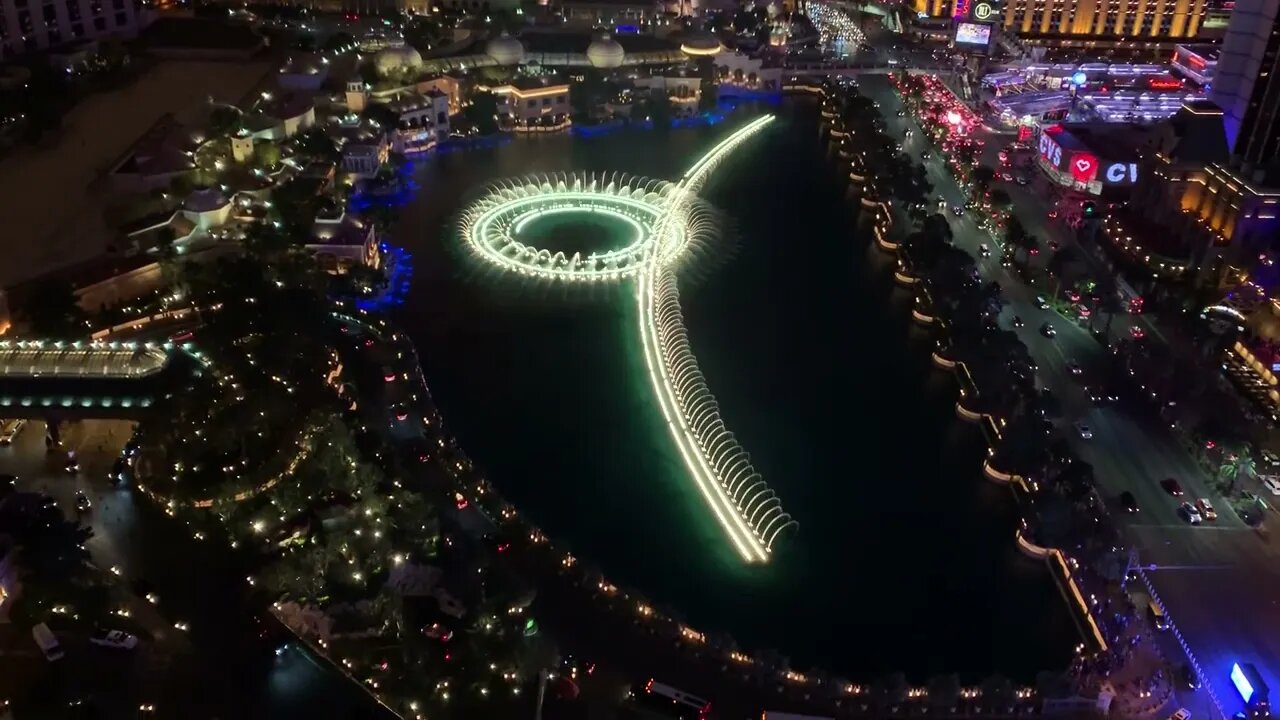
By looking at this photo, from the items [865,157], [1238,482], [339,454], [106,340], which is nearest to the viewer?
[339,454]

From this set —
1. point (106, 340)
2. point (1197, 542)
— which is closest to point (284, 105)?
point (106, 340)

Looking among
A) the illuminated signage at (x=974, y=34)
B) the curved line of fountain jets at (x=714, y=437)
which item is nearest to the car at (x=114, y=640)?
the curved line of fountain jets at (x=714, y=437)

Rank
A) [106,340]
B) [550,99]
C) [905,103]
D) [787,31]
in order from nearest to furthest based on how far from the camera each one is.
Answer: [106,340] < [550,99] < [905,103] < [787,31]

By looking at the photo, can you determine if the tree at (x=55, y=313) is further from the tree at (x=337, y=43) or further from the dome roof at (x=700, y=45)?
the dome roof at (x=700, y=45)

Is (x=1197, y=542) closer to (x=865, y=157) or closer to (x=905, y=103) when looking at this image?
(x=865, y=157)

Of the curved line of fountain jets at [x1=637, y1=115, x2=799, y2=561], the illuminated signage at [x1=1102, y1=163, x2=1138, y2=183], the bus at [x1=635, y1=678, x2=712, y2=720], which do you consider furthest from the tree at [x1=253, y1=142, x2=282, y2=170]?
the illuminated signage at [x1=1102, y1=163, x2=1138, y2=183]
